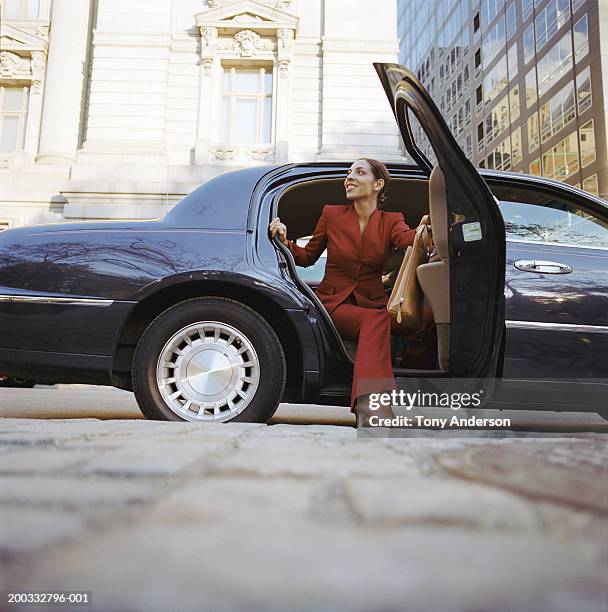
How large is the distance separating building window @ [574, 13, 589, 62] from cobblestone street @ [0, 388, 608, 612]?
95.8 feet

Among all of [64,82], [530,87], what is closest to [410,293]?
[64,82]

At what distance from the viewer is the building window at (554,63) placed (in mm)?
26281

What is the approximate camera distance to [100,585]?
1.84 ft

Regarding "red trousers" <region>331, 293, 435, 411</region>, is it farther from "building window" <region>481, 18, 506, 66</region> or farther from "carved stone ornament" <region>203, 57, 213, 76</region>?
"building window" <region>481, 18, 506, 66</region>

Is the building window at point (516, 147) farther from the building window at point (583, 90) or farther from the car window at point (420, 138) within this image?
the car window at point (420, 138)

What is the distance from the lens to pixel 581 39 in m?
25.0

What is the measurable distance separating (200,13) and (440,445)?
49.4 feet

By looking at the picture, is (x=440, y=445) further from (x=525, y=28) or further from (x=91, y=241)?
(x=525, y=28)

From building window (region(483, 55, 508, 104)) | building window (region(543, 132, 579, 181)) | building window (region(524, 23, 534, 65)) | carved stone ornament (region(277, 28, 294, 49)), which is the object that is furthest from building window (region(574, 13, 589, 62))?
carved stone ornament (region(277, 28, 294, 49))

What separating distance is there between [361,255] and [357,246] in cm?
5

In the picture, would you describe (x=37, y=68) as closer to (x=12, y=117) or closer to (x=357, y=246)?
(x=12, y=117)

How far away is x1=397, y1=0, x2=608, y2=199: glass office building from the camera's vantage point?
24438 millimetres

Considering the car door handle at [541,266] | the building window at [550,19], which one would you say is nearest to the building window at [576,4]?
the building window at [550,19]

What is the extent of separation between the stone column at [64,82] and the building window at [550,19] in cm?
2314
